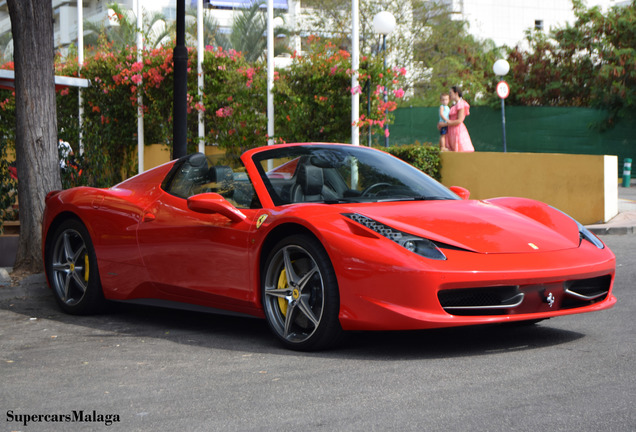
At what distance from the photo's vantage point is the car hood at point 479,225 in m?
5.12

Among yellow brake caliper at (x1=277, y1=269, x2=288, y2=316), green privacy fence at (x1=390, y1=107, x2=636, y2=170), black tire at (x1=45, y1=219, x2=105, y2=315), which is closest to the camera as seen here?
yellow brake caliper at (x1=277, y1=269, x2=288, y2=316)

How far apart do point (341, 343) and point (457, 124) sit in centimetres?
1269

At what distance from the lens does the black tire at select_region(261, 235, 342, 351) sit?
5.16 m

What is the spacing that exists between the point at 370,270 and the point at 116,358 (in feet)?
5.18

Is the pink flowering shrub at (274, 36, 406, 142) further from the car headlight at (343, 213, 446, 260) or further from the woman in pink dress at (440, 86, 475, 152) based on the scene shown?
the car headlight at (343, 213, 446, 260)

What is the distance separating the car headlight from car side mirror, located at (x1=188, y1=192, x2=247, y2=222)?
0.94 m

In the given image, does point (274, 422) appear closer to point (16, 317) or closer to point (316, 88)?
point (16, 317)

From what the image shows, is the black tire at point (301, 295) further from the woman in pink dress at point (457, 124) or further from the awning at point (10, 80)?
the woman in pink dress at point (457, 124)

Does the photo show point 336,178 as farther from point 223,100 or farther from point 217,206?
point 223,100

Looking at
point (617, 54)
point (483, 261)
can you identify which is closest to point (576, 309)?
point (483, 261)

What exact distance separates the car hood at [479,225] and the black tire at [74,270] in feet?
8.12

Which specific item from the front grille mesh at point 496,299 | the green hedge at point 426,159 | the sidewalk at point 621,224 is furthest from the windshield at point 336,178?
the green hedge at point 426,159

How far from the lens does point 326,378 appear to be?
461 cm

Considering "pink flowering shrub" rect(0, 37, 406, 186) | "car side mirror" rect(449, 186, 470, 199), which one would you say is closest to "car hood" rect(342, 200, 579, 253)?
"car side mirror" rect(449, 186, 470, 199)
